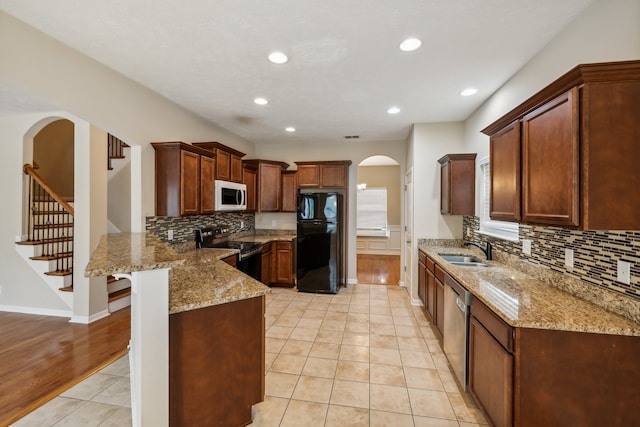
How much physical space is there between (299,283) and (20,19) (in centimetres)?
421

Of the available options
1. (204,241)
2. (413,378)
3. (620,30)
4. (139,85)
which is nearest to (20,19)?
(139,85)

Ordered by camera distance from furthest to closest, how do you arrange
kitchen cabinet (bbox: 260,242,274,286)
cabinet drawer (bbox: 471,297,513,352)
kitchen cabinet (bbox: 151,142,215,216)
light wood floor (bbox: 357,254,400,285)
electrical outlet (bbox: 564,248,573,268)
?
light wood floor (bbox: 357,254,400,285)
kitchen cabinet (bbox: 260,242,274,286)
kitchen cabinet (bbox: 151,142,215,216)
electrical outlet (bbox: 564,248,573,268)
cabinet drawer (bbox: 471,297,513,352)

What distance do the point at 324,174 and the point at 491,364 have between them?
385 centimetres

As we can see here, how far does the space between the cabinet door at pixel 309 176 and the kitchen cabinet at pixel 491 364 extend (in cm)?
351

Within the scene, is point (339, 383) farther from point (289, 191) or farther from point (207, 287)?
point (289, 191)

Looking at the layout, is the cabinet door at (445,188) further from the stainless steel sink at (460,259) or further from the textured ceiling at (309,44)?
the textured ceiling at (309,44)

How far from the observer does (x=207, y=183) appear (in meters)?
3.61

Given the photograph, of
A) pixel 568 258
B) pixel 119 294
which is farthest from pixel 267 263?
pixel 568 258

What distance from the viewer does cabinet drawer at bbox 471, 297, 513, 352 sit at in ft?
4.92

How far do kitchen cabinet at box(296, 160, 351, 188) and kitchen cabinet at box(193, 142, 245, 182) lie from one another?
1.14 meters

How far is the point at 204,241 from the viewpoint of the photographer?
392 centimetres

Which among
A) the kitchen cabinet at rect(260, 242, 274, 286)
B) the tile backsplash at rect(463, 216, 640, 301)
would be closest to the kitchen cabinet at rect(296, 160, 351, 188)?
the kitchen cabinet at rect(260, 242, 274, 286)

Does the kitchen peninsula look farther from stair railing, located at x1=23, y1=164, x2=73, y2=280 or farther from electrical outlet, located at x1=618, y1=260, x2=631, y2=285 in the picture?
stair railing, located at x1=23, y1=164, x2=73, y2=280

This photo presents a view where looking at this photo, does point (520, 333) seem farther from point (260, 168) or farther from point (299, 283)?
point (260, 168)
